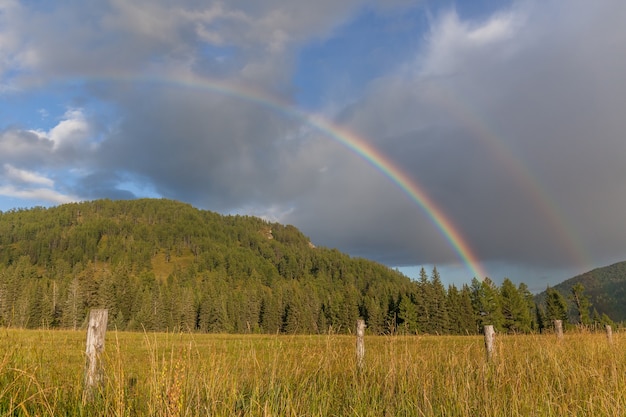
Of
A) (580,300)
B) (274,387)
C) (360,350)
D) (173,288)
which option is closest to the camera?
(274,387)

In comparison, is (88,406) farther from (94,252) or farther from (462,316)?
(94,252)

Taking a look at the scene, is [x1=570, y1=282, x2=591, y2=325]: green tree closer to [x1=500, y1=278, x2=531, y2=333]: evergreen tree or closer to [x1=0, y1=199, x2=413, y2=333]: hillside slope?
[x1=500, y1=278, x2=531, y2=333]: evergreen tree

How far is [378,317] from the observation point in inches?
3066

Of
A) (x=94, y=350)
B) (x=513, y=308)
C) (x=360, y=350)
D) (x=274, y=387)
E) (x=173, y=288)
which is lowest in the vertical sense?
(x=274, y=387)

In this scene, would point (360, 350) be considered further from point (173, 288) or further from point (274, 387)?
point (173, 288)

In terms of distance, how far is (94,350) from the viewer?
15.0 feet

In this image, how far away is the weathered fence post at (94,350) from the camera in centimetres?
427

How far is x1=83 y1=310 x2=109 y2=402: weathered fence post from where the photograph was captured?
4.27 metres

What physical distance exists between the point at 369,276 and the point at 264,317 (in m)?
107

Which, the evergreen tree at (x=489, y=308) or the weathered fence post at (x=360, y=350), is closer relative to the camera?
the weathered fence post at (x=360, y=350)

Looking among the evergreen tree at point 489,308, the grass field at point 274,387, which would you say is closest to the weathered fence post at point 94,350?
the grass field at point 274,387

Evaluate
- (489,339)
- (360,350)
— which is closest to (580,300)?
(489,339)

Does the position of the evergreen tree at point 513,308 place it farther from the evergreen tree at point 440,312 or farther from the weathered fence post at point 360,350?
the weathered fence post at point 360,350

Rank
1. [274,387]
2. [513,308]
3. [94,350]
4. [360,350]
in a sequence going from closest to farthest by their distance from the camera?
[94,350] → [274,387] → [360,350] → [513,308]
